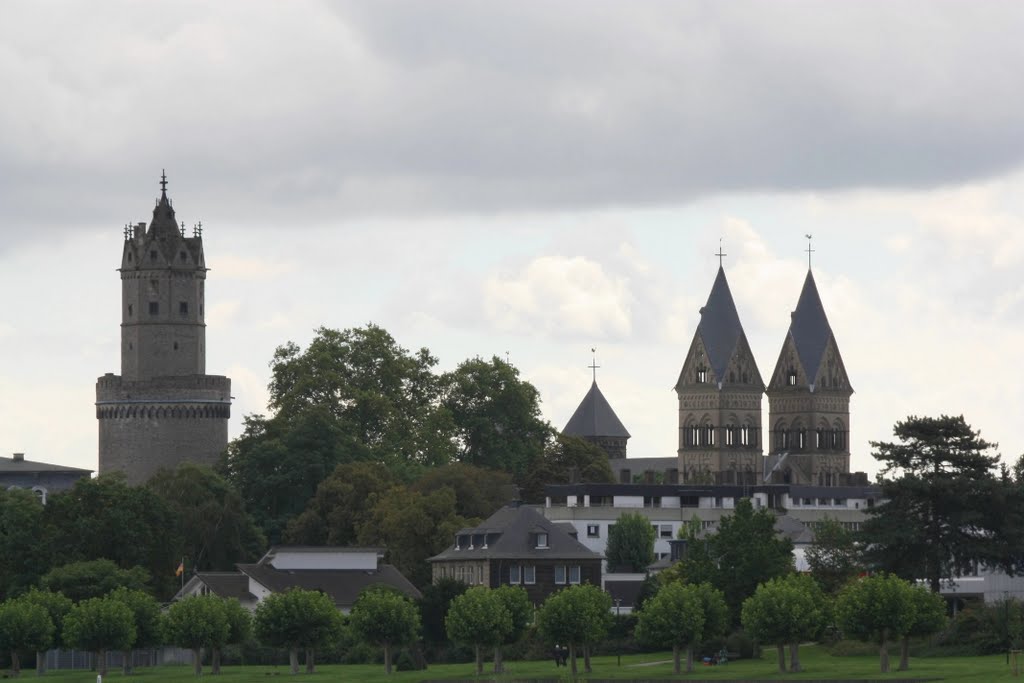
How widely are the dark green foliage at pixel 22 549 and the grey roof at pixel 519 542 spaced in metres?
20.3

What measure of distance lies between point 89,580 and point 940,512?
3820cm

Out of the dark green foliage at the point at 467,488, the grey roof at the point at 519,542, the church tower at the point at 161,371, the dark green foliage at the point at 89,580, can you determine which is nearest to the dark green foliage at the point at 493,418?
the church tower at the point at 161,371

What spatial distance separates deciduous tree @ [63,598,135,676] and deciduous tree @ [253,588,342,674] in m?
5.38

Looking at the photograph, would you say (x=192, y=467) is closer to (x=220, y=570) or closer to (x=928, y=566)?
(x=220, y=570)

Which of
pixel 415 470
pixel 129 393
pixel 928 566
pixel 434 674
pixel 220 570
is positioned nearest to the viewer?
pixel 434 674

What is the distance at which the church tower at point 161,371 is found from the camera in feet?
618

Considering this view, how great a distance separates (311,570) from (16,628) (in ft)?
76.0

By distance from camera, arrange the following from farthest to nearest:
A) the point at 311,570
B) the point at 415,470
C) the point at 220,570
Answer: the point at 415,470 → the point at 220,570 → the point at 311,570

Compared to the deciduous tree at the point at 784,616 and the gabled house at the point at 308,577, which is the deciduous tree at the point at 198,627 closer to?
the gabled house at the point at 308,577

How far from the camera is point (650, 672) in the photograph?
356ft

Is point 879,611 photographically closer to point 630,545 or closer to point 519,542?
point 519,542

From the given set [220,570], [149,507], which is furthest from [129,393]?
[149,507]

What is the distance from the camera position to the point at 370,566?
13938cm

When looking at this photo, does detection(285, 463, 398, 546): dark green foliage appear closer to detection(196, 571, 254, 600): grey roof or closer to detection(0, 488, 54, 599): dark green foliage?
detection(196, 571, 254, 600): grey roof
